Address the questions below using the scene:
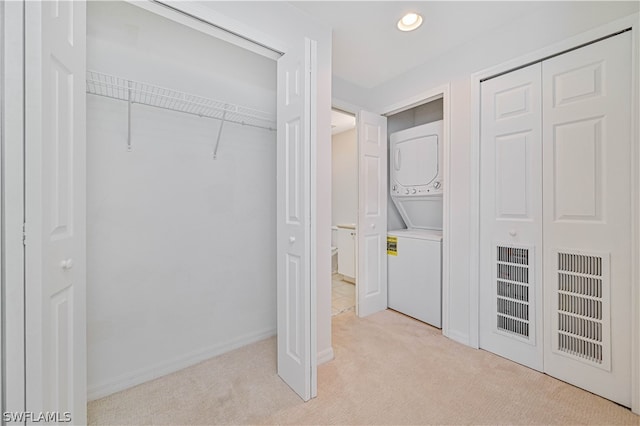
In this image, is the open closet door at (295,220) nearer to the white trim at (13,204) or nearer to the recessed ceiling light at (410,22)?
the recessed ceiling light at (410,22)

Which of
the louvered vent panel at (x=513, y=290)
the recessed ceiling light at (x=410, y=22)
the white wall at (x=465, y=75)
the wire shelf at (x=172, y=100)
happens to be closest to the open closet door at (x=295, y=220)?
the wire shelf at (x=172, y=100)

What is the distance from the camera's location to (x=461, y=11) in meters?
1.80

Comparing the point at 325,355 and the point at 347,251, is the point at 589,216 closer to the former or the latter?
the point at 325,355

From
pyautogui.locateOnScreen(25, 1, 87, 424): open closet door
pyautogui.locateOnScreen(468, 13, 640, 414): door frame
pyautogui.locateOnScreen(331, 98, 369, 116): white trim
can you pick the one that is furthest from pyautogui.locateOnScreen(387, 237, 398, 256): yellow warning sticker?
pyautogui.locateOnScreen(25, 1, 87, 424): open closet door

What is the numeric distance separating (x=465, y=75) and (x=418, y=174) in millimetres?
940

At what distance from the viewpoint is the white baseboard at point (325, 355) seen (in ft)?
6.28

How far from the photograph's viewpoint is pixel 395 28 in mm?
1967

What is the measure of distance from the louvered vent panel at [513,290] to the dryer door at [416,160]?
Answer: 97 cm

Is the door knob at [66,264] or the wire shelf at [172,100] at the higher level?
the wire shelf at [172,100]

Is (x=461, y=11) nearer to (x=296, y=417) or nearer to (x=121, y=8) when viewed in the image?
(x=121, y=8)

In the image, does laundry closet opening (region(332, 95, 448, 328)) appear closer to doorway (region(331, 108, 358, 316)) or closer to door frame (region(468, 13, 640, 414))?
door frame (region(468, 13, 640, 414))

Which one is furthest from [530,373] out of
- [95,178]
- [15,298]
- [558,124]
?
[95,178]

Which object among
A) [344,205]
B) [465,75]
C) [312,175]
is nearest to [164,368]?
[312,175]

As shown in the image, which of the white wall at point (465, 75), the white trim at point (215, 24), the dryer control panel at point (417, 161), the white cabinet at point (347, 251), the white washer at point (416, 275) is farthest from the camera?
the white cabinet at point (347, 251)
